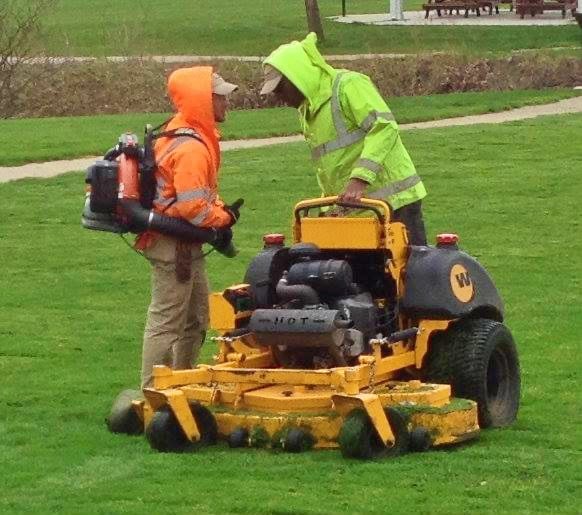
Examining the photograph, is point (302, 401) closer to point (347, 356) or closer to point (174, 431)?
point (347, 356)

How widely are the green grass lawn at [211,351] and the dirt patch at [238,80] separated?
836 centimetres

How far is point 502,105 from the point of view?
86.0 feet

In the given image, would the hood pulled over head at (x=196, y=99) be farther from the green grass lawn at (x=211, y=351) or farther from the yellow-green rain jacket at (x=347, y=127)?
the green grass lawn at (x=211, y=351)

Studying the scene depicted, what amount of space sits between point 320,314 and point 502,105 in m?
18.9

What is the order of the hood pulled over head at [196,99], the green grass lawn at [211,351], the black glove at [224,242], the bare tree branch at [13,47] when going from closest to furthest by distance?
the green grass lawn at [211,351] < the hood pulled over head at [196,99] < the black glove at [224,242] < the bare tree branch at [13,47]

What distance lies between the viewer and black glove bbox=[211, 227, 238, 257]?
8.71m

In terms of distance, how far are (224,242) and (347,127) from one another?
0.96 m

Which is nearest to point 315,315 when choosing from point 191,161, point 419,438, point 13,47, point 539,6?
point 419,438

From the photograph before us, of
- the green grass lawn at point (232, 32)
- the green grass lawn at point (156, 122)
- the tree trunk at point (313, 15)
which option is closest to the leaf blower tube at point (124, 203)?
the green grass lawn at point (156, 122)

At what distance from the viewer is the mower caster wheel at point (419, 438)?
761cm

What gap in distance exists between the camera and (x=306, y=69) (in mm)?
8289

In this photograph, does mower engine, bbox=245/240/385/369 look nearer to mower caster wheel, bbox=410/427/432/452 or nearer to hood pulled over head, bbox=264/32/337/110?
mower caster wheel, bbox=410/427/432/452

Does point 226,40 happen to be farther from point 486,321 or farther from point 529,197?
point 486,321

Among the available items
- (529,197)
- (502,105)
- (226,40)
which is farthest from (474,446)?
(226,40)
